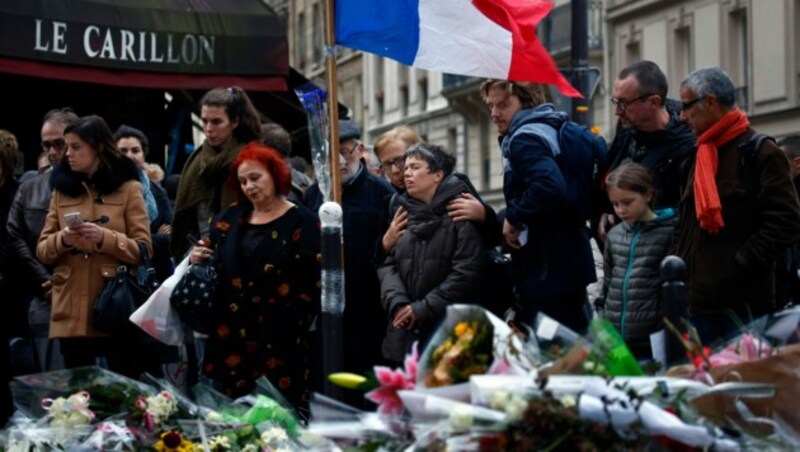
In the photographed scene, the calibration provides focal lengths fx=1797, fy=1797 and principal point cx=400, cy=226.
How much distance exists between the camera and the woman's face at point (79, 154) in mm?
9938

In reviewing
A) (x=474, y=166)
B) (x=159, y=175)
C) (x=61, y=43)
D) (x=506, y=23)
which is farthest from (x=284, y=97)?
(x=474, y=166)

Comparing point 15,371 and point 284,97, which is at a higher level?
point 284,97

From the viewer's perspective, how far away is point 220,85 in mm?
16828

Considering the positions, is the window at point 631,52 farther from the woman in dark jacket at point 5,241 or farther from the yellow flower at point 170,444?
the yellow flower at point 170,444

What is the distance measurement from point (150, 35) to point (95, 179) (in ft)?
21.7

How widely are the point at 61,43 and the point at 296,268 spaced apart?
726cm

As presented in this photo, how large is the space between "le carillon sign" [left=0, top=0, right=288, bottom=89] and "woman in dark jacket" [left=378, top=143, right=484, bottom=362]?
714 centimetres

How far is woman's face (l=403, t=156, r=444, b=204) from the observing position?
9.14m

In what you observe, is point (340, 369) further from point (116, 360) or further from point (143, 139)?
point (143, 139)

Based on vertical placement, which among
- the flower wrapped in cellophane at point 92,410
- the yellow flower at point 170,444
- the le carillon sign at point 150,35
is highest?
the le carillon sign at point 150,35

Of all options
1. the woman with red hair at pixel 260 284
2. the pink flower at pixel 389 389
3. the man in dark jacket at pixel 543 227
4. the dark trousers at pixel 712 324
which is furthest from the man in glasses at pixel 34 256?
the pink flower at pixel 389 389

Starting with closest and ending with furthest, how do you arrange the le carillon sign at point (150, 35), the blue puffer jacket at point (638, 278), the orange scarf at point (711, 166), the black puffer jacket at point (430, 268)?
1. the orange scarf at point (711, 166)
2. the blue puffer jacket at point (638, 278)
3. the black puffer jacket at point (430, 268)
4. the le carillon sign at point (150, 35)

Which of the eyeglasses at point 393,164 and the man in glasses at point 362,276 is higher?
the eyeglasses at point 393,164

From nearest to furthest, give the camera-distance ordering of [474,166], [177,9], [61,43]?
[61,43] < [177,9] < [474,166]
